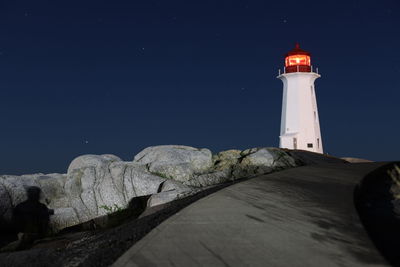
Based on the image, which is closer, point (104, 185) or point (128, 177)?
point (128, 177)

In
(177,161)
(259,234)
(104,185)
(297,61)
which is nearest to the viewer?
(259,234)

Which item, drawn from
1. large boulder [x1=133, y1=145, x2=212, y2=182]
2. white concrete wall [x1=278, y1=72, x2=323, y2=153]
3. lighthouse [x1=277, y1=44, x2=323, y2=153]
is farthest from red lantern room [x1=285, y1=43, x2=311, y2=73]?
large boulder [x1=133, y1=145, x2=212, y2=182]

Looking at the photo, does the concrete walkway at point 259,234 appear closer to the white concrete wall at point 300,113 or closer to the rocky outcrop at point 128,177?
the rocky outcrop at point 128,177

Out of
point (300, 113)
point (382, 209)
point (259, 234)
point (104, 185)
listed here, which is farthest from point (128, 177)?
point (300, 113)

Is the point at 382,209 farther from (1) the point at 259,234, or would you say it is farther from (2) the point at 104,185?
(2) the point at 104,185

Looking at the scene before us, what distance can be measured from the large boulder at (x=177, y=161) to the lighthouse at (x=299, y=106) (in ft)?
56.0

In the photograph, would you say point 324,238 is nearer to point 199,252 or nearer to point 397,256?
point 397,256

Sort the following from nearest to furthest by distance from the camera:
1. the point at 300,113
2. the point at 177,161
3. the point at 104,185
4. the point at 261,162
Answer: the point at 261,162, the point at 177,161, the point at 104,185, the point at 300,113

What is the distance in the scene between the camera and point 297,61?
3509cm

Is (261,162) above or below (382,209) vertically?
below

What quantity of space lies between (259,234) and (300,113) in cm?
2988

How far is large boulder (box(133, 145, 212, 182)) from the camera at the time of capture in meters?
16.3

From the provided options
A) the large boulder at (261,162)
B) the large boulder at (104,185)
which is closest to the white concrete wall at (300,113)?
the large boulder at (261,162)

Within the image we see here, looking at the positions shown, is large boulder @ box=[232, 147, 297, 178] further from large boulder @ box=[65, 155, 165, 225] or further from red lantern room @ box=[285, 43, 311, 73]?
red lantern room @ box=[285, 43, 311, 73]
